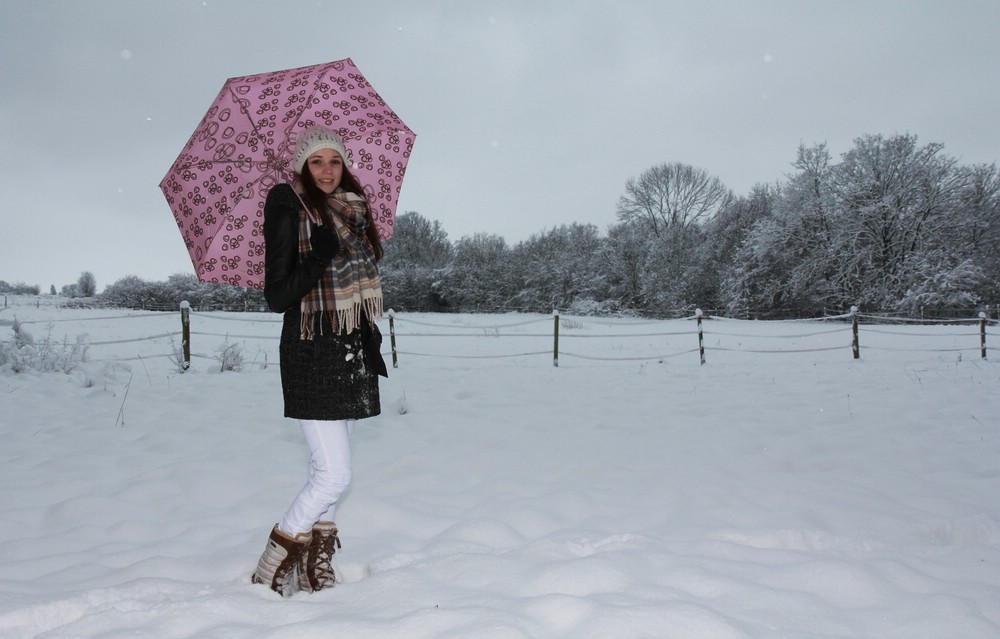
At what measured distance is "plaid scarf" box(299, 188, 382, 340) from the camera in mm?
2256

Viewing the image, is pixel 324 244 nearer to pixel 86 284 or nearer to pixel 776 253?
pixel 776 253

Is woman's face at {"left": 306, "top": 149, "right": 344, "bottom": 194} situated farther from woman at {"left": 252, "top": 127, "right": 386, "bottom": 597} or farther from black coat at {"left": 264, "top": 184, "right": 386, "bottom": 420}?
black coat at {"left": 264, "top": 184, "right": 386, "bottom": 420}

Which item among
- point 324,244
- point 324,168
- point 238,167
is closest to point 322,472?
point 324,244

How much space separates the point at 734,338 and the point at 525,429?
13939 mm

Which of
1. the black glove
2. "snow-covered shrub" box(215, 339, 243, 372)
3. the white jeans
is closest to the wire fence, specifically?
"snow-covered shrub" box(215, 339, 243, 372)

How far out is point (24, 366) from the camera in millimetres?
7805

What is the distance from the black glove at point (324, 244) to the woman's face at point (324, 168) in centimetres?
29

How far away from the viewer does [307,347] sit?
2.32 m

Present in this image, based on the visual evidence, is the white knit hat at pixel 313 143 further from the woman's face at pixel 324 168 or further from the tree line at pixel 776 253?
the tree line at pixel 776 253

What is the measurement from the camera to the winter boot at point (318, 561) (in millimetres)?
2496

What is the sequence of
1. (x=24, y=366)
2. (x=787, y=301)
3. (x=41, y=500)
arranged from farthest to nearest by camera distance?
(x=787, y=301)
(x=24, y=366)
(x=41, y=500)

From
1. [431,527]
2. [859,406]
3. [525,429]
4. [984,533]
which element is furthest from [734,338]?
[431,527]

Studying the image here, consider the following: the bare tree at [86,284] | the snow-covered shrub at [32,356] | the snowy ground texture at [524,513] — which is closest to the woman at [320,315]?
the snowy ground texture at [524,513]

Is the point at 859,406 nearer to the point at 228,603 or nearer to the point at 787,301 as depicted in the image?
the point at 228,603
